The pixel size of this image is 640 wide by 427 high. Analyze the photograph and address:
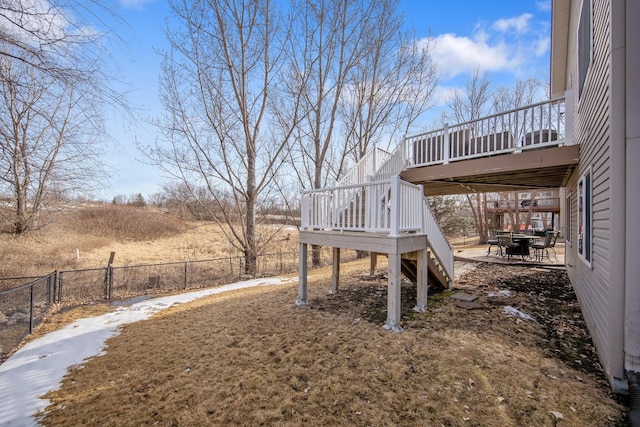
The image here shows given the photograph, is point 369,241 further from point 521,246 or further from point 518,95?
point 518,95

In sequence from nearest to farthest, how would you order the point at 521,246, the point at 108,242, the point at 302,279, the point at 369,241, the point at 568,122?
the point at 369,241 → the point at 568,122 → the point at 302,279 → the point at 521,246 → the point at 108,242

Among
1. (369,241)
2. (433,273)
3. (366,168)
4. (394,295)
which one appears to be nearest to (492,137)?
(366,168)

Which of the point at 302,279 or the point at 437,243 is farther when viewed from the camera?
the point at 437,243

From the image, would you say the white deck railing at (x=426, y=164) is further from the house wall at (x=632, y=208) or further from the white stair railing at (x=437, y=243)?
the house wall at (x=632, y=208)

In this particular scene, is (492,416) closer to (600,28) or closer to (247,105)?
(600,28)

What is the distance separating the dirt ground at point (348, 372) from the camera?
2697mm

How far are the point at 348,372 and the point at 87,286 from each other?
27.3 feet

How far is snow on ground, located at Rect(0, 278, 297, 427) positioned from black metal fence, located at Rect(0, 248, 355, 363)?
506 millimetres

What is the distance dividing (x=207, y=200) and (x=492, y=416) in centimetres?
1177

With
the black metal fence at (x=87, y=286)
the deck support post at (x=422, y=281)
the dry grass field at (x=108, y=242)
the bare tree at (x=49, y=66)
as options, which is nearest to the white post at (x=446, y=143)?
the deck support post at (x=422, y=281)

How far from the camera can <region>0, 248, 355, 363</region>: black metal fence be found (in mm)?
5449

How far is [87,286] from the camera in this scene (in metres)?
8.06

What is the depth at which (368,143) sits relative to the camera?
611 inches

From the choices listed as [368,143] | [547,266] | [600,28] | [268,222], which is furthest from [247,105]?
[547,266]
